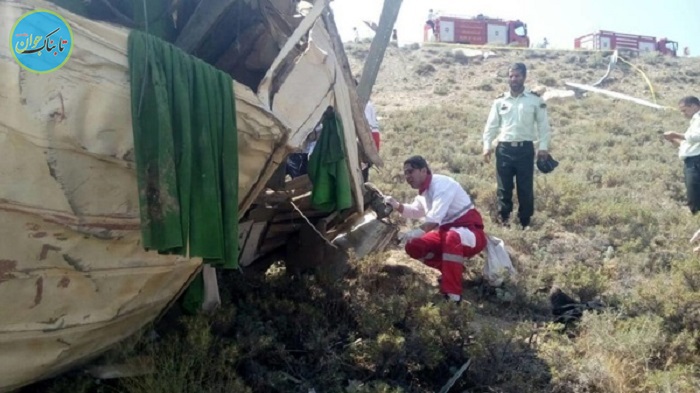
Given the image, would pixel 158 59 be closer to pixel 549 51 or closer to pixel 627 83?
pixel 627 83

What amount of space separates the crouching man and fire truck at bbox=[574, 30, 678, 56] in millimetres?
32784

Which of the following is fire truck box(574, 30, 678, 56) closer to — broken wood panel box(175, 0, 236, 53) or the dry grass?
the dry grass

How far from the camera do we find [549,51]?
32531mm

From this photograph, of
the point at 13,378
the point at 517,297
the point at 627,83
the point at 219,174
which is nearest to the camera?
the point at 13,378

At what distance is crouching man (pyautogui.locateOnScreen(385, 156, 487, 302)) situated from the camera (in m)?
5.69

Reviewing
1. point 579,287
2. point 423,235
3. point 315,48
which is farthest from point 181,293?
point 579,287

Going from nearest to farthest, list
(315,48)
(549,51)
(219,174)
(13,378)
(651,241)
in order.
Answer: (13,378), (219,174), (315,48), (651,241), (549,51)

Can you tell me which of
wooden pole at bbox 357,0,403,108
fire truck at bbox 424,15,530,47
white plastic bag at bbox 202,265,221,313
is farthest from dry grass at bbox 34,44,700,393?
fire truck at bbox 424,15,530,47

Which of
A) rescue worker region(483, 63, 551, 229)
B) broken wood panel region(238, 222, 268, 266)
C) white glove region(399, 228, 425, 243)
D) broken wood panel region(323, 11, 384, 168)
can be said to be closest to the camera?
broken wood panel region(323, 11, 384, 168)

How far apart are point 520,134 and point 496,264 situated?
1886 mm

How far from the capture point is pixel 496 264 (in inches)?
238

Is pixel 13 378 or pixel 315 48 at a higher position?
pixel 315 48

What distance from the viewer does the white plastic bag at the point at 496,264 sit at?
602 centimetres

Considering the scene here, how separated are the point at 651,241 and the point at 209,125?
6.07 meters
